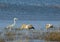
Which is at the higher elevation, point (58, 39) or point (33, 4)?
point (33, 4)

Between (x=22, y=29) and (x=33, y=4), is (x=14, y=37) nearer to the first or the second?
(x=22, y=29)

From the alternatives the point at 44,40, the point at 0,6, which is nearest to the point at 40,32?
the point at 44,40

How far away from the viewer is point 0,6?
126ft

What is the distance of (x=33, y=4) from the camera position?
41.0 m

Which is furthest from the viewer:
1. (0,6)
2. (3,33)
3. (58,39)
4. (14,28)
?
(0,6)

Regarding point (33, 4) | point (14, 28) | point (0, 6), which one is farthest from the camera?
point (33, 4)

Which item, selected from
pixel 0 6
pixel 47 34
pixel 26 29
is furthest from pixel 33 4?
pixel 47 34

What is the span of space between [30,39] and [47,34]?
876 millimetres

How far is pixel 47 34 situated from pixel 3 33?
2.18 m

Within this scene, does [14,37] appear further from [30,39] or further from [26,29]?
[26,29]

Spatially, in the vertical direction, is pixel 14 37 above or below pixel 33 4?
below

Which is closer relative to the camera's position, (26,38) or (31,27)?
(26,38)

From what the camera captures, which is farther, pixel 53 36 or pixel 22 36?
pixel 22 36

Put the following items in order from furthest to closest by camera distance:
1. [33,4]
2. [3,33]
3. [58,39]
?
[33,4]
[3,33]
[58,39]
